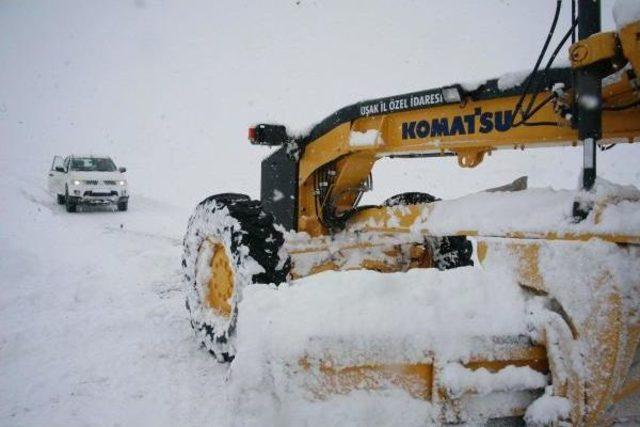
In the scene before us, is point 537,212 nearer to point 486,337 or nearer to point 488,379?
point 486,337

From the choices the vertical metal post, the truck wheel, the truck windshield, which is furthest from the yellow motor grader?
the truck windshield

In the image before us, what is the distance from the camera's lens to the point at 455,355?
1.74 metres

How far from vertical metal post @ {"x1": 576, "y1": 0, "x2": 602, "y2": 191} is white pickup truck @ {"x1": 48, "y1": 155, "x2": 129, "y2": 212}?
14330mm

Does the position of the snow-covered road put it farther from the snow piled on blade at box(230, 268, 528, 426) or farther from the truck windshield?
the truck windshield

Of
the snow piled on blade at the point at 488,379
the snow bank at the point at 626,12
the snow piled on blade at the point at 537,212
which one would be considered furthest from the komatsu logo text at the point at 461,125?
the snow piled on blade at the point at 488,379

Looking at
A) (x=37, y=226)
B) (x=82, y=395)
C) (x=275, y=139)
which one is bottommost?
(x=82, y=395)

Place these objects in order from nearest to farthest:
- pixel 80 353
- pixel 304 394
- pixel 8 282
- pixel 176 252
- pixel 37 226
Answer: pixel 304 394 < pixel 80 353 < pixel 8 282 < pixel 176 252 < pixel 37 226

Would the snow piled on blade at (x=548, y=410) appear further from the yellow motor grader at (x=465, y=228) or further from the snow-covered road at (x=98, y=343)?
the snow-covered road at (x=98, y=343)

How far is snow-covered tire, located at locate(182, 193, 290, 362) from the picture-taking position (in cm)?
307

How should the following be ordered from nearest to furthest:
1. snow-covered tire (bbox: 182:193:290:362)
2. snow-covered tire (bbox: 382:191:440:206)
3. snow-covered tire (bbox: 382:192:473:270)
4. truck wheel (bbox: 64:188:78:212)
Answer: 1. snow-covered tire (bbox: 182:193:290:362)
2. snow-covered tire (bbox: 382:192:473:270)
3. snow-covered tire (bbox: 382:191:440:206)
4. truck wheel (bbox: 64:188:78:212)

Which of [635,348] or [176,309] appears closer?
[635,348]

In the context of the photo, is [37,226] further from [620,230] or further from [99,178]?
[620,230]

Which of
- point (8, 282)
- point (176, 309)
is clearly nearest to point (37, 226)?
point (8, 282)

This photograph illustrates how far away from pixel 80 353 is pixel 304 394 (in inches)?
104
